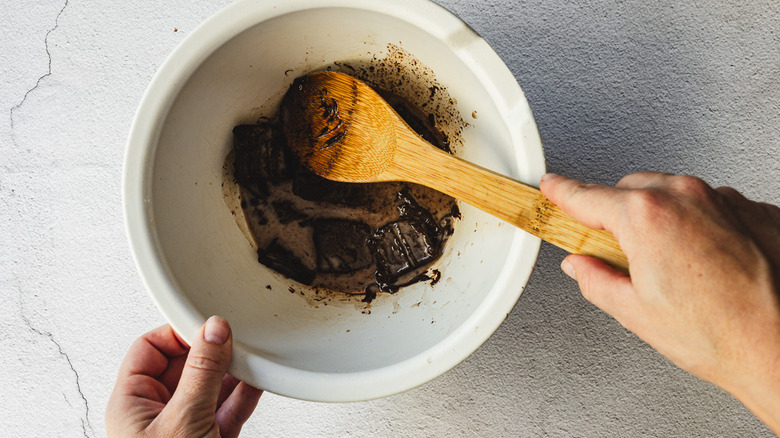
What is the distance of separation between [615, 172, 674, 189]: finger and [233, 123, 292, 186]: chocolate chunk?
26.3 inches

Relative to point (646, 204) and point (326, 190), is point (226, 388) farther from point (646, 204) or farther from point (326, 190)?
point (646, 204)

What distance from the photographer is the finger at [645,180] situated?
0.70 metres

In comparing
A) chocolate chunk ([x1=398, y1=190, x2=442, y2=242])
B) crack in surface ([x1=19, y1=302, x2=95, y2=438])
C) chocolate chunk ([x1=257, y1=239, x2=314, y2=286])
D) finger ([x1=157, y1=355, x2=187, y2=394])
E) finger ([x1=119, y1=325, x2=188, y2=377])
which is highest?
chocolate chunk ([x1=398, y1=190, x2=442, y2=242])

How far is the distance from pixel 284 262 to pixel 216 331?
287 mm

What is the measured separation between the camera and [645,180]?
72cm

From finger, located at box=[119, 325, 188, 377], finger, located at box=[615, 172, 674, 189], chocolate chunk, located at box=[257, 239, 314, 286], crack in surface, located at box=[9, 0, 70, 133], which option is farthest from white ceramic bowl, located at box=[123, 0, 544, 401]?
crack in surface, located at box=[9, 0, 70, 133]

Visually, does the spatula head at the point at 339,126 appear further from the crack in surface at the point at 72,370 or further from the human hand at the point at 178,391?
the crack in surface at the point at 72,370

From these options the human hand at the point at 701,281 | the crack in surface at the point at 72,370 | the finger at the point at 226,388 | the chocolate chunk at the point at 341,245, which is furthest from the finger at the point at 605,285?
the crack in surface at the point at 72,370

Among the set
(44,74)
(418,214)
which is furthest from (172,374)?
(44,74)

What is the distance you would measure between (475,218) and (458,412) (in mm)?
476

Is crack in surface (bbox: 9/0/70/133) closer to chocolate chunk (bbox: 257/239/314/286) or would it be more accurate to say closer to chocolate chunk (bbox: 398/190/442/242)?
chocolate chunk (bbox: 257/239/314/286)

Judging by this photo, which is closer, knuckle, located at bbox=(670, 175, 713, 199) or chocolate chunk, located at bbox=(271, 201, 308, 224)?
knuckle, located at bbox=(670, 175, 713, 199)

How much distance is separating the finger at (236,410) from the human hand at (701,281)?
74cm

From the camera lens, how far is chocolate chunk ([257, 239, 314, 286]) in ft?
3.37
